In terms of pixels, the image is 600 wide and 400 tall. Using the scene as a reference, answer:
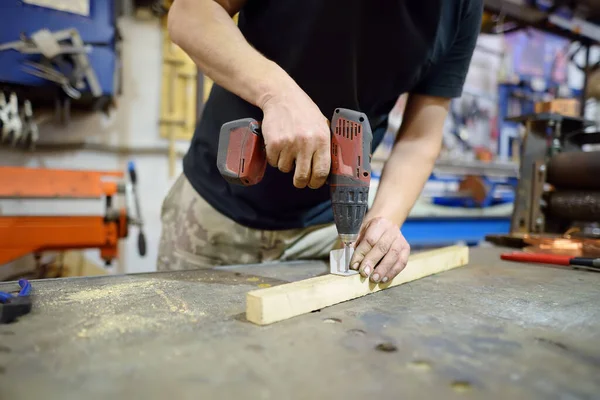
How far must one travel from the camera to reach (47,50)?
5.85 feet

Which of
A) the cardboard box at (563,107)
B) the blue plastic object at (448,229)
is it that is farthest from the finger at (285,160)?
the blue plastic object at (448,229)

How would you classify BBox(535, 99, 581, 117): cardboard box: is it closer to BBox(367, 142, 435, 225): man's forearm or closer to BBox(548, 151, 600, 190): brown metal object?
BBox(548, 151, 600, 190): brown metal object

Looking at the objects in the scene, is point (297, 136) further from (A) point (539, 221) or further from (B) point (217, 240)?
(A) point (539, 221)

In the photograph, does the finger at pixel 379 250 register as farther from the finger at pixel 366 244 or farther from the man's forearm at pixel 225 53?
the man's forearm at pixel 225 53

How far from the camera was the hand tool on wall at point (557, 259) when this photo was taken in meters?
1.12

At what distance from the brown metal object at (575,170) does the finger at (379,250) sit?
1.07 m

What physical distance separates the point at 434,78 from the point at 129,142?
6.37 feet

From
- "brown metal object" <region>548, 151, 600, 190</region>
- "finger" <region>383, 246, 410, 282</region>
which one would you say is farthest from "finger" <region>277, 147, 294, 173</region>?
"brown metal object" <region>548, 151, 600, 190</region>

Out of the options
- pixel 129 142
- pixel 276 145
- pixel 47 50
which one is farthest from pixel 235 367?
pixel 129 142

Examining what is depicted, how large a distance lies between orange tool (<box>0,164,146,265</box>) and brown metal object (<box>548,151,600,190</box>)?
175 centimetres

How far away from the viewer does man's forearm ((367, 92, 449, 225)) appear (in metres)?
1.11

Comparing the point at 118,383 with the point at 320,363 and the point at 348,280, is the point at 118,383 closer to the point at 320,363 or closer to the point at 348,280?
the point at 320,363

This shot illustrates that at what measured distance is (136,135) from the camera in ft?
8.25

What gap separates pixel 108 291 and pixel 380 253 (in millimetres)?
544
